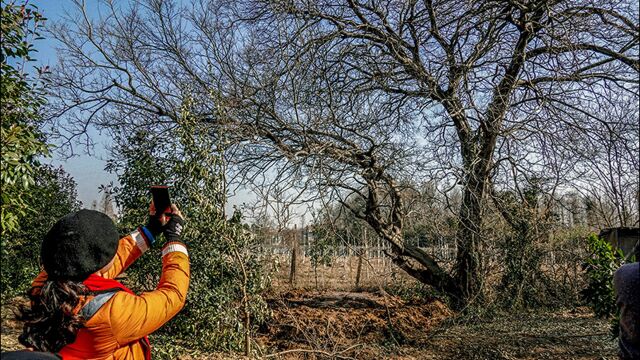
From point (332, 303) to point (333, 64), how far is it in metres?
5.31

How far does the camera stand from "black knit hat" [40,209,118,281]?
5.40 feet

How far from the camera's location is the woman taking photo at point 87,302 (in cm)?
159

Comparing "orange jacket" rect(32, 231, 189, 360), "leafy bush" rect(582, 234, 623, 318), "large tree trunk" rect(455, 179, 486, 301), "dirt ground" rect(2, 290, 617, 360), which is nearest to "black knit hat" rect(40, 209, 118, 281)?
"orange jacket" rect(32, 231, 189, 360)

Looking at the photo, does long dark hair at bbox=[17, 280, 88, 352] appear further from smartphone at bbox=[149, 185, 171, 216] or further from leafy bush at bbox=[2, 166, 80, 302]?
leafy bush at bbox=[2, 166, 80, 302]

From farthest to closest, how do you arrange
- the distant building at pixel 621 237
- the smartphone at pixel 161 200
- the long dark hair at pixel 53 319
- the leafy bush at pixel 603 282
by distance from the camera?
the distant building at pixel 621 237 < the leafy bush at pixel 603 282 < the smartphone at pixel 161 200 < the long dark hair at pixel 53 319

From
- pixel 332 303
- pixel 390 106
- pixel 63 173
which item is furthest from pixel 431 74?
pixel 63 173

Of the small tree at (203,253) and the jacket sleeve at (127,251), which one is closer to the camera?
the jacket sleeve at (127,251)

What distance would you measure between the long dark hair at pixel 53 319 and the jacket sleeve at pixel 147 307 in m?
0.13

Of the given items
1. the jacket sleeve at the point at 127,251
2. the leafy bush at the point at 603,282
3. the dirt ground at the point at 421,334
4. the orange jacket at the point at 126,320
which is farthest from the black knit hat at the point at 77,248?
the leafy bush at the point at 603,282

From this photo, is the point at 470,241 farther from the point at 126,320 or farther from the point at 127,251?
the point at 126,320

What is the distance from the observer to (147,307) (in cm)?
166

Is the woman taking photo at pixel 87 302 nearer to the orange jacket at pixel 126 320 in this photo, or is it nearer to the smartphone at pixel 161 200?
the orange jacket at pixel 126 320

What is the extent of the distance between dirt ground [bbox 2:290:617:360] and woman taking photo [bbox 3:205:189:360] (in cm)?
308

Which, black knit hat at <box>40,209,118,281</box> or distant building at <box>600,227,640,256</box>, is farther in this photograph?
distant building at <box>600,227,640,256</box>
